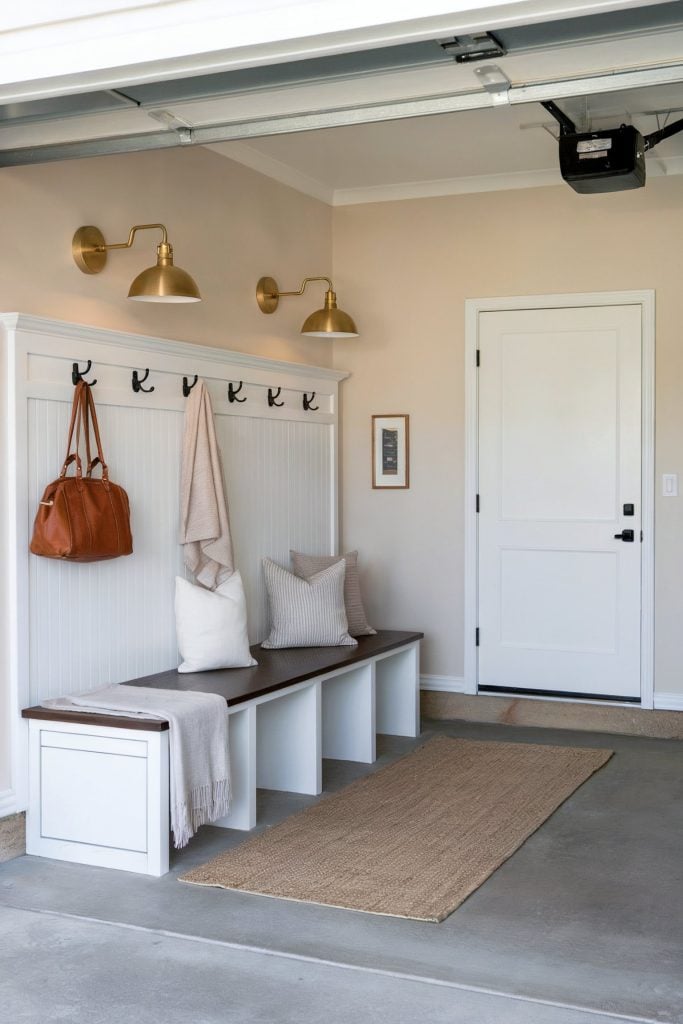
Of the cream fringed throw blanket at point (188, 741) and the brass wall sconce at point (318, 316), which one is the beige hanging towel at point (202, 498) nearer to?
the cream fringed throw blanket at point (188, 741)

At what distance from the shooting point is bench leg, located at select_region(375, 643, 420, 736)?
5.68 m

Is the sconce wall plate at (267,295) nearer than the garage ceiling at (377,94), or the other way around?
the garage ceiling at (377,94)

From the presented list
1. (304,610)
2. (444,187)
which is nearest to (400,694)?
(304,610)

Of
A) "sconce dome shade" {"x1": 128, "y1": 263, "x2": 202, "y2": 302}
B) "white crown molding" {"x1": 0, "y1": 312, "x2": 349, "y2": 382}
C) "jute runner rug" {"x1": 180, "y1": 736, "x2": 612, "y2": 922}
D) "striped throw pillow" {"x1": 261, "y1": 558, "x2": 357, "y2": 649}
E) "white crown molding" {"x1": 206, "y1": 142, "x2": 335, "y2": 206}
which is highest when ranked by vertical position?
"white crown molding" {"x1": 206, "y1": 142, "x2": 335, "y2": 206}

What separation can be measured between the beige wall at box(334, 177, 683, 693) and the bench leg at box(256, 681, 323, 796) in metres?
1.63

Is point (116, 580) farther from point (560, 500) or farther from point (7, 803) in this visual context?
point (560, 500)

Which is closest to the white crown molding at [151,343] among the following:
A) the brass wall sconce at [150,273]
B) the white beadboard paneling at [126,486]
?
A: the white beadboard paneling at [126,486]

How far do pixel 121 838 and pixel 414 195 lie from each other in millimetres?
3841

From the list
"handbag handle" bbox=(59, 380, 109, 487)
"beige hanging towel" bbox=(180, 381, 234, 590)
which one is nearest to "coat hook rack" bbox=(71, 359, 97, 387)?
"handbag handle" bbox=(59, 380, 109, 487)

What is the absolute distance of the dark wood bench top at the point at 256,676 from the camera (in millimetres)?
3795

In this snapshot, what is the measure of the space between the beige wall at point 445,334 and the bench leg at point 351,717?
107 cm

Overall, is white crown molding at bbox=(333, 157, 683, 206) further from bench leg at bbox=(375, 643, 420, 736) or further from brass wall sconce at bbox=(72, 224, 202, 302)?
bench leg at bbox=(375, 643, 420, 736)

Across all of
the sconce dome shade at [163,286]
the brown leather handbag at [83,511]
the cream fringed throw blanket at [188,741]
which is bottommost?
the cream fringed throw blanket at [188,741]

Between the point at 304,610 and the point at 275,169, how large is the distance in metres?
2.20
